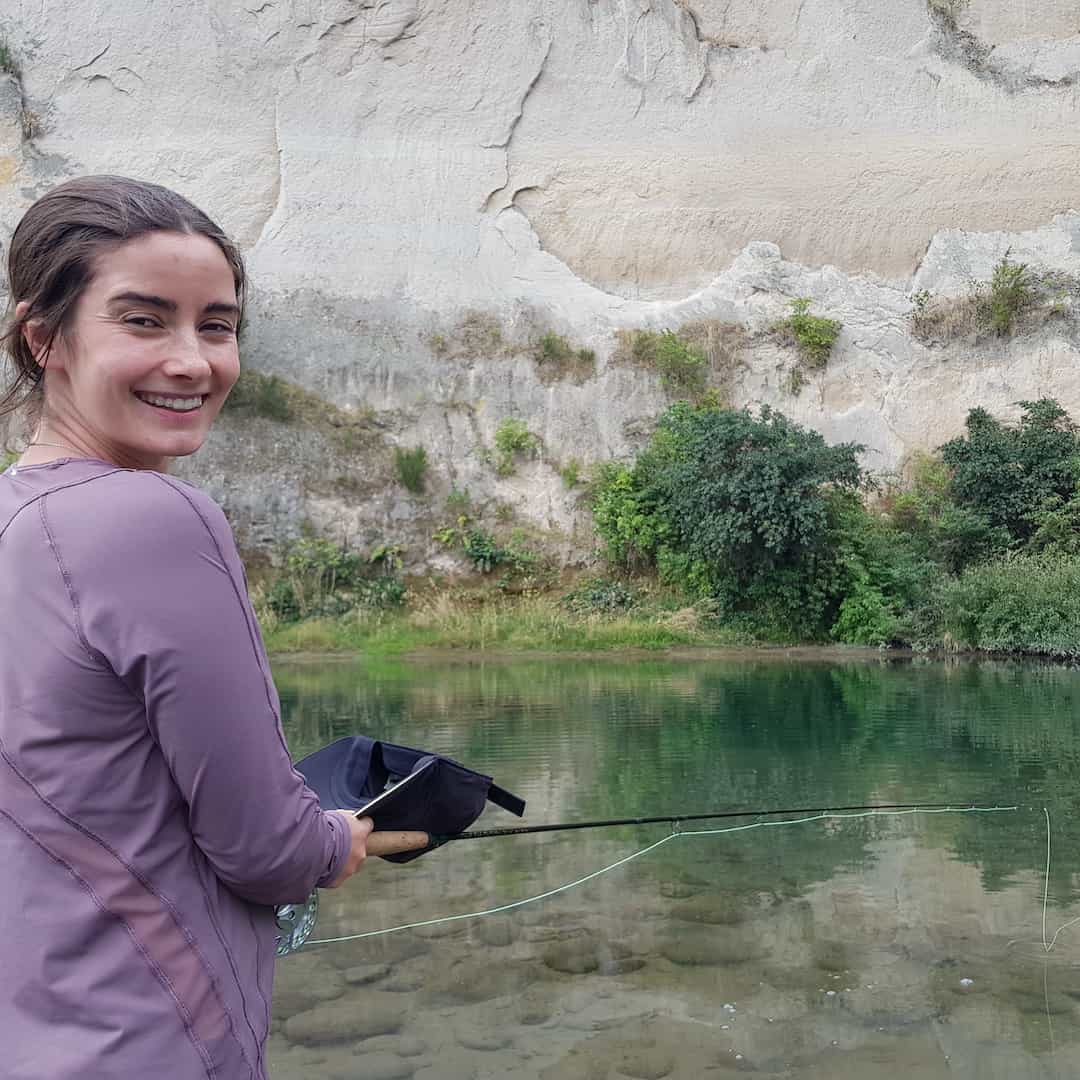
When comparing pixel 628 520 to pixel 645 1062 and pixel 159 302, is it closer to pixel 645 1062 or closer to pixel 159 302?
pixel 645 1062

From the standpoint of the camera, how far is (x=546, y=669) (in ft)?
40.0

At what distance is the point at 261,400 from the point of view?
56.0ft

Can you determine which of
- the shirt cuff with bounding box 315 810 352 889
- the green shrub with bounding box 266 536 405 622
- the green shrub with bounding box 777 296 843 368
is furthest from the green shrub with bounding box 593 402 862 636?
the shirt cuff with bounding box 315 810 352 889

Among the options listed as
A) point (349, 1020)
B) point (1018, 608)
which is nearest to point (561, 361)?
point (1018, 608)

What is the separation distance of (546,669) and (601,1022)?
9138 mm

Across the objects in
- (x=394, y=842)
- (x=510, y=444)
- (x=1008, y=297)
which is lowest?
(x=510, y=444)

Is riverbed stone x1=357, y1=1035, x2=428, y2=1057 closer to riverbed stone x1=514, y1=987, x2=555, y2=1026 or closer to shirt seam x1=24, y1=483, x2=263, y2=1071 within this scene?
riverbed stone x1=514, y1=987, x2=555, y2=1026

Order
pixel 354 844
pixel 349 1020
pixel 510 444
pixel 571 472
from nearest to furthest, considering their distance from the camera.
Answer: pixel 354 844, pixel 349 1020, pixel 571 472, pixel 510 444

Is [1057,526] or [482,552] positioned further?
[482,552]

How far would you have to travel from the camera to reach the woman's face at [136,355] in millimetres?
1058

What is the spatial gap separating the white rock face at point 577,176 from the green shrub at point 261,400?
59 centimetres

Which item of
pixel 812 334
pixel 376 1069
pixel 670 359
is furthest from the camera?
pixel 812 334

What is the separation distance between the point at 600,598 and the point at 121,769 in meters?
14.8

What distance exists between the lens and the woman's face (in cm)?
106
